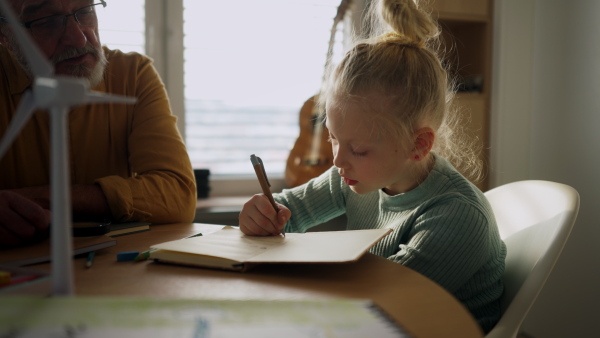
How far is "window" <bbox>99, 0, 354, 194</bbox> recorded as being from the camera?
7.79 ft

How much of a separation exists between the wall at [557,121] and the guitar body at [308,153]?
759mm

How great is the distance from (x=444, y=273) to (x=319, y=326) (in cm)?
50

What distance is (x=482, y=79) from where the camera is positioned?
2541 mm

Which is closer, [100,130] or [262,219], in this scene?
[262,219]

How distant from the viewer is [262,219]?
0.95 meters

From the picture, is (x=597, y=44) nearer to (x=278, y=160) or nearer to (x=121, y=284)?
(x=278, y=160)

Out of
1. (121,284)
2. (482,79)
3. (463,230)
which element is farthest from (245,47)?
(121,284)

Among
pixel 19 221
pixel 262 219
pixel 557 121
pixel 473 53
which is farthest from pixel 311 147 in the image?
pixel 19 221

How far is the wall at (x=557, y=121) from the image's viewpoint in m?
2.01

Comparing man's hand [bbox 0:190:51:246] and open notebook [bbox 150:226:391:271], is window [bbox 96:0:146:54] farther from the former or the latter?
open notebook [bbox 150:226:391:271]

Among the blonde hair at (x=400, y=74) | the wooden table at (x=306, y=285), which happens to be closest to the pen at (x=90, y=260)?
the wooden table at (x=306, y=285)

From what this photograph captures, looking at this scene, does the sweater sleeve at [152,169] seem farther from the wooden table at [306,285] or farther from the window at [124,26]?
the window at [124,26]

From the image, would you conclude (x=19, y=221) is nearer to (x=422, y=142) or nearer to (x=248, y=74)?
(x=422, y=142)

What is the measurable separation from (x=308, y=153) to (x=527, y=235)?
1535 mm
